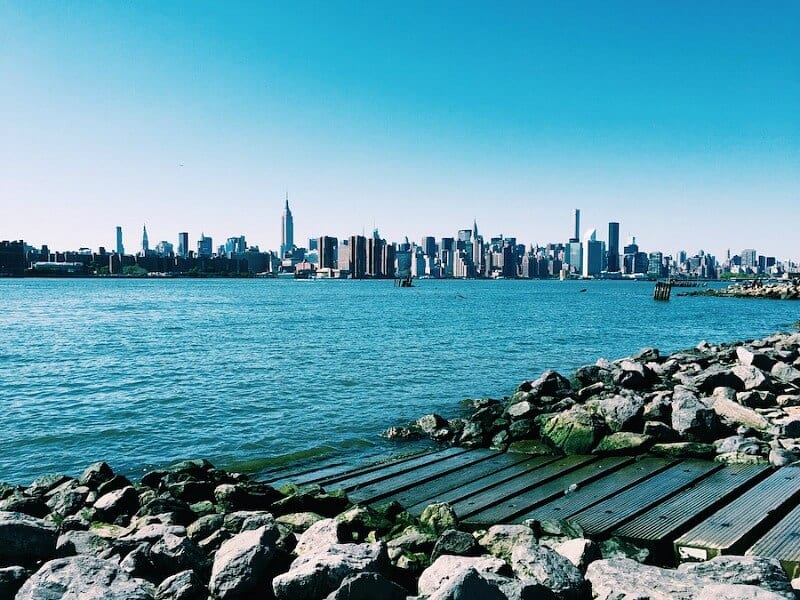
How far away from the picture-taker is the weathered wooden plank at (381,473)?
36.6 ft

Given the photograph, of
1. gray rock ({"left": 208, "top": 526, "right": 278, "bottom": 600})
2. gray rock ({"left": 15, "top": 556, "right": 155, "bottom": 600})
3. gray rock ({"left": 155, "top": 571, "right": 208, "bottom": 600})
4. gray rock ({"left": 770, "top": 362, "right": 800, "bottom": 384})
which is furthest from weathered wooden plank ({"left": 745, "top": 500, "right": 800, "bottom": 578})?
gray rock ({"left": 770, "top": 362, "right": 800, "bottom": 384})

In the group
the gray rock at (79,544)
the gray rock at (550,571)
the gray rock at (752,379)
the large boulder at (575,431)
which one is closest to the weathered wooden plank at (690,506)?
the gray rock at (550,571)

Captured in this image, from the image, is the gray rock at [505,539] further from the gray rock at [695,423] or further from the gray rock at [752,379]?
the gray rock at [752,379]

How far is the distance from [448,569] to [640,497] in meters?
4.22

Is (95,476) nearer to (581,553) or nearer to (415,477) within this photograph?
(415,477)

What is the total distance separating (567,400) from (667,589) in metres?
11.5

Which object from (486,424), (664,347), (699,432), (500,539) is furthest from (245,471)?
(664,347)

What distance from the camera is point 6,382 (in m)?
25.0

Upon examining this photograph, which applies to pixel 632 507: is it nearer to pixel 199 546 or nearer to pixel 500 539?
pixel 500 539

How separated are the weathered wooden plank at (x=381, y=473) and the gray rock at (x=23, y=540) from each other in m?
4.79

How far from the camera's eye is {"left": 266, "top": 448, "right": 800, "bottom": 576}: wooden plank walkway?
23.9 feet

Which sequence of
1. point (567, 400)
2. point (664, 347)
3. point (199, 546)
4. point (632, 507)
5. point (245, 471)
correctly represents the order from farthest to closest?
point (664, 347) < point (567, 400) < point (245, 471) < point (632, 507) < point (199, 546)

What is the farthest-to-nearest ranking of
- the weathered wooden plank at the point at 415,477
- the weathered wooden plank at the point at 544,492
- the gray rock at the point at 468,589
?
the weathered wooden plank at the point at 415,477 < the weathered wooden plank at the point at 544,492 < the gray rock at the point at 468,589

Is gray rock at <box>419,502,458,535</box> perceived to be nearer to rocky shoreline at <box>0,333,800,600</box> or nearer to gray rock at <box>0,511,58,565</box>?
rocky shoreline at <box>0,333,800,600</box>
